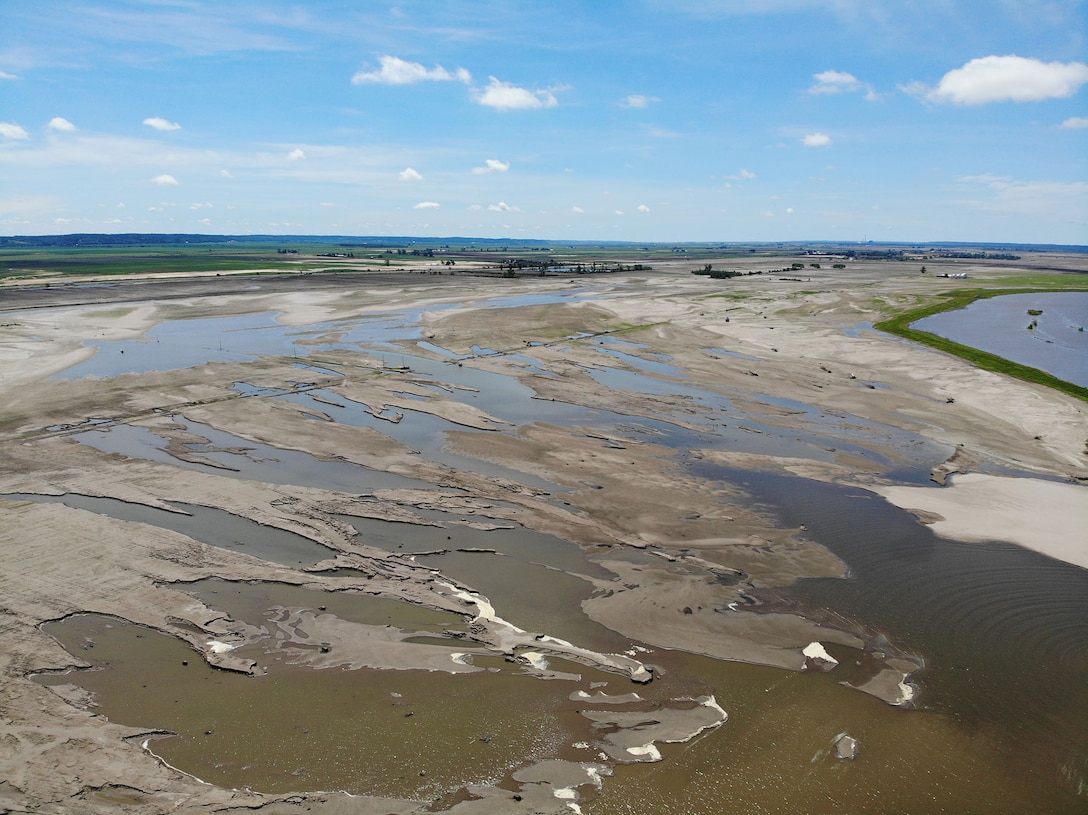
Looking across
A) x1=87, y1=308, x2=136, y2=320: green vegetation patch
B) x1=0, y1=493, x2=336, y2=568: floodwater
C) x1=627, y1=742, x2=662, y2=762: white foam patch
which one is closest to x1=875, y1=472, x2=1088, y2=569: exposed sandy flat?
x1=627, y1=742, x2=662, y2=762: white foam patch

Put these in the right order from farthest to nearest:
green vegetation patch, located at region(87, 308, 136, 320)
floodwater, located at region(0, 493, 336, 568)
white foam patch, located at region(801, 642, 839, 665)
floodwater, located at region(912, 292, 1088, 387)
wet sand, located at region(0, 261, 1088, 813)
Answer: green vegetation patch, located at region(87, 308, 136, 320), floodwater, located at region(912, 292, 1088, 387), floodwater, located at region(0, 493, 336, 568), white foam patch, located at region(801, 642, 839, 665), wet sand, located at region(0, 261, 1088, 813)

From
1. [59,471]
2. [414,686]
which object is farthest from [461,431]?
[414,686]

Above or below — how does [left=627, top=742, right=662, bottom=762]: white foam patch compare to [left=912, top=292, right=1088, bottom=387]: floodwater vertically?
below

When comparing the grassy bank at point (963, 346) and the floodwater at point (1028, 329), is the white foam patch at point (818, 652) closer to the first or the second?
the grassy bank at point (963, 346)

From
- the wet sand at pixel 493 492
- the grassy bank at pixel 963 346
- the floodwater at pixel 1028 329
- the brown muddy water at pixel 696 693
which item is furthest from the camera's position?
the floodwater at pixel 1028 329

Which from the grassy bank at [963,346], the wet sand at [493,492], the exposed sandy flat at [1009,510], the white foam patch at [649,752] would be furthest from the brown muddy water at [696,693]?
the grassy bank at [963,346]

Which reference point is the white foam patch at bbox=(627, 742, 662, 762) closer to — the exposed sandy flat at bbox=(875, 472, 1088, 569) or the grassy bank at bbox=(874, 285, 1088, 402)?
the exposed sandy flat at bbox=(875, 472, 1088, 569)

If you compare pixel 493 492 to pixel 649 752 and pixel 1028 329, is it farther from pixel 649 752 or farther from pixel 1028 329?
pixel 1028 329
